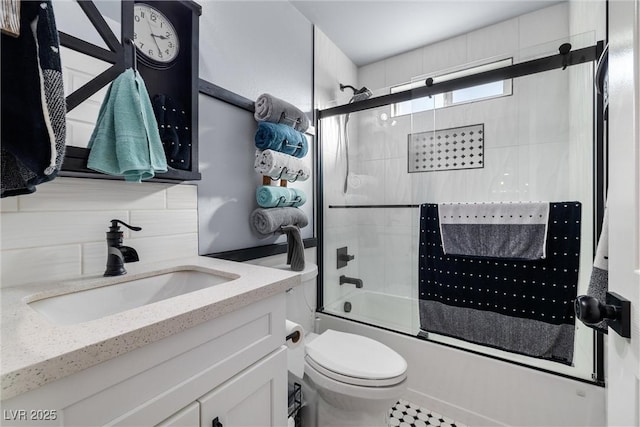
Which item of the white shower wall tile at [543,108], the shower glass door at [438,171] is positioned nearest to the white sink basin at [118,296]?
the shower glass door at [438,171]

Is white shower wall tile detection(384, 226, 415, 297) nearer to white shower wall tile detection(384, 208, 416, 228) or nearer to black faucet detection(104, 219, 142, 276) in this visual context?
white shower wall tile detection(384, 208, 416, 228)

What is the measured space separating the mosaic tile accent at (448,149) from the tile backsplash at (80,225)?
1.42m

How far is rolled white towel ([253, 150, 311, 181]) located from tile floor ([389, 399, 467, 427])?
142 cm

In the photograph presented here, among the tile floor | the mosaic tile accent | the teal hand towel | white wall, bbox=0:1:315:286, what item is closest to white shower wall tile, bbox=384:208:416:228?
the mosaic tile accent

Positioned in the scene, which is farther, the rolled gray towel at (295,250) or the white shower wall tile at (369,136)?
Result: the white shower wall tile at (369,136)

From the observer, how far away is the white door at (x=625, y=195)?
449mm

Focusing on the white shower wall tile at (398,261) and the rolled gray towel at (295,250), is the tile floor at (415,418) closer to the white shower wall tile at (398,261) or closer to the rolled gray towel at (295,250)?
the white shower wall tile at (398,261)

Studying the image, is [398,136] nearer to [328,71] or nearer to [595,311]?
[328,71]

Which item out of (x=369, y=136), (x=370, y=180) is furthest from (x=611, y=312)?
(x=369, y=136)

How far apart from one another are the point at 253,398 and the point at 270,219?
0.80m

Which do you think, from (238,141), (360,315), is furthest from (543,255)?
(238,141)

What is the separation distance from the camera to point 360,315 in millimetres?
1927

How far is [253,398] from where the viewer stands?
2.31ft

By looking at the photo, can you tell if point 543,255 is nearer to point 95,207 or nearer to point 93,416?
point 93,416
